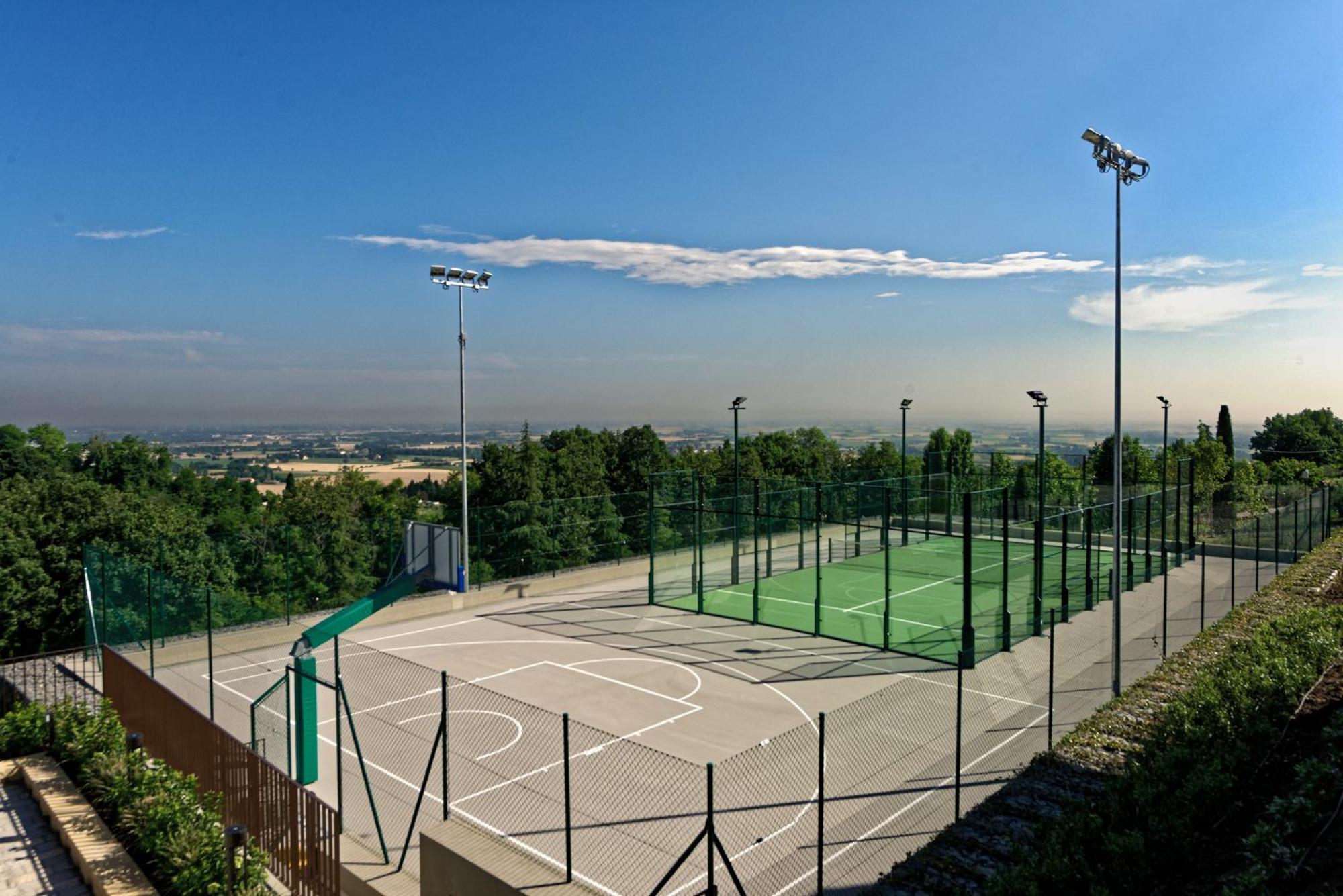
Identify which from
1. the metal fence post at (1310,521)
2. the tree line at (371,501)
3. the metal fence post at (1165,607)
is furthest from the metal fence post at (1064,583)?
the metal fence post at (1310,521)

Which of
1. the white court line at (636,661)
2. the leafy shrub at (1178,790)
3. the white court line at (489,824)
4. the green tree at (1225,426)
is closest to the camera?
the leafy shrub at (1178,790)

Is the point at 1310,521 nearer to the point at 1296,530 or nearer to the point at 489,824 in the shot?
the point at 1296,530

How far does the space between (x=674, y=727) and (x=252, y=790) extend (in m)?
7.29

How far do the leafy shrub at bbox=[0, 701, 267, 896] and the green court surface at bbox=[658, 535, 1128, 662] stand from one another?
13.2 meters

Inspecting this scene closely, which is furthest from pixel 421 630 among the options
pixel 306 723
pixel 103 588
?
pixel 306 723

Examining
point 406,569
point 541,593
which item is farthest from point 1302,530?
point 406,569

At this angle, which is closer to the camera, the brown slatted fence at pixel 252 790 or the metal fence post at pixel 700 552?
the brown slatted fence at pixel 252 790

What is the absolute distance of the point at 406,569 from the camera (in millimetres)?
14312

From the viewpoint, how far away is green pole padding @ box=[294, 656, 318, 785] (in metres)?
11.2

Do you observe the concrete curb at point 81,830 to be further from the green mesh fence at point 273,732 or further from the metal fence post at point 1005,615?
the metal fence post at point 1005,615

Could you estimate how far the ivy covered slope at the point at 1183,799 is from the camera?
6.18 m

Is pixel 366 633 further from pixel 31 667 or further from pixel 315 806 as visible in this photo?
pixel 315 806

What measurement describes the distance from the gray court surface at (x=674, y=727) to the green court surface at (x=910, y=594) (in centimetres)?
58

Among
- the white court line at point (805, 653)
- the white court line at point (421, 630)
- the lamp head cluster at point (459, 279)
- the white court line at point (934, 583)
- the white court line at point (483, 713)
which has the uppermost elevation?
the lamp head cluster at point (459, 279)
